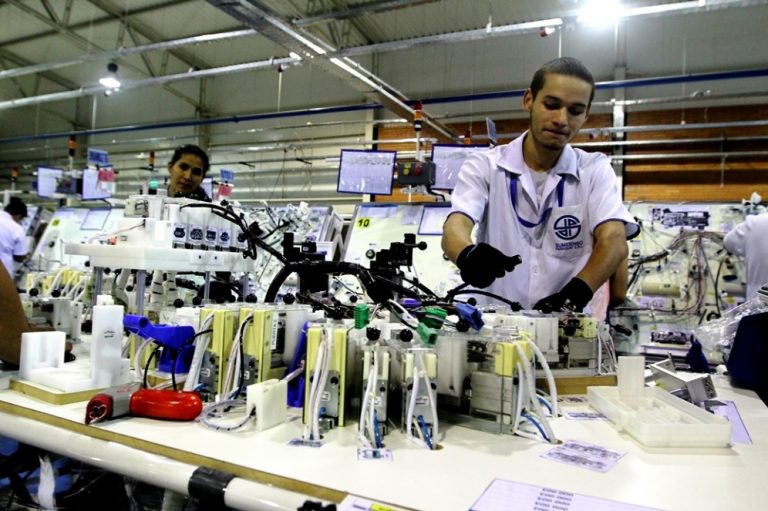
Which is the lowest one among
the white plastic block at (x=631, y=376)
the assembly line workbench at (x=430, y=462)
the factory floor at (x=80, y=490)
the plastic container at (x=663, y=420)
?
the factory floor at (x=80, y=490)

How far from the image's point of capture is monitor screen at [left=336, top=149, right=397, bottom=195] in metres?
4.43

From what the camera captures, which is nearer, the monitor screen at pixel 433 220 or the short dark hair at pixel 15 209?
the monitor screen at pixel 433 220

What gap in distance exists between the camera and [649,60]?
677 cm

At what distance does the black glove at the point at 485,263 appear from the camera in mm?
1309

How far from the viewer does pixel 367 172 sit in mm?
4477

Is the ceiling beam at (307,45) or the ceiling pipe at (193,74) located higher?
the ceiling pipe at (193,74)

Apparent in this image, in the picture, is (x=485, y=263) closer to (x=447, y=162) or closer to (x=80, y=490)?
(x=80, y=490)

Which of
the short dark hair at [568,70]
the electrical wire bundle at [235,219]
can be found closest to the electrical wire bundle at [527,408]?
the short dark hair at [568,70]

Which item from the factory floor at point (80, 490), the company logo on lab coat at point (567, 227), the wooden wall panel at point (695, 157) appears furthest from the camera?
the wooden wall panel at point (695, 157)

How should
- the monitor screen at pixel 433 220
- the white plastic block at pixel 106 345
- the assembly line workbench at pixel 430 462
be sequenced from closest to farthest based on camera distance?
the assembly line workbench at pixel 430 462 < the white plastic block at pixel 106 345 < the monitor screen at pixel 433 220

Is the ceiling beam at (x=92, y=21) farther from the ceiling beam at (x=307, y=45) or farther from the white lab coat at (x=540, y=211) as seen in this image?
the white lab coat at (x=540, y=211)

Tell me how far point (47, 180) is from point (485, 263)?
21.5 ft

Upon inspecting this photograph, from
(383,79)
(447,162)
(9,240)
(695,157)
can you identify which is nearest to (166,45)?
(9,240)

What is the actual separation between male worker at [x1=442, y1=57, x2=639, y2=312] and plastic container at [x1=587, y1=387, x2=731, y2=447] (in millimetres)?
559
